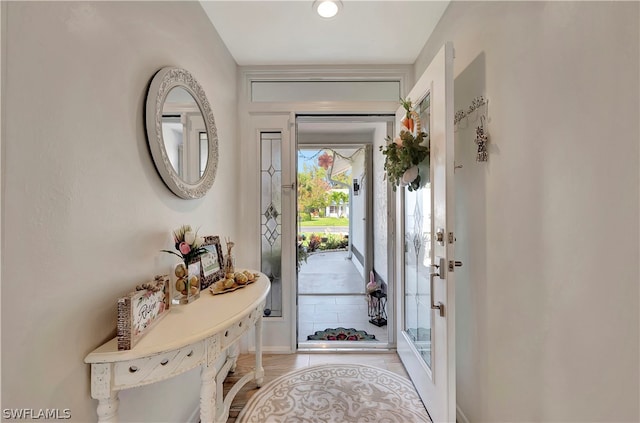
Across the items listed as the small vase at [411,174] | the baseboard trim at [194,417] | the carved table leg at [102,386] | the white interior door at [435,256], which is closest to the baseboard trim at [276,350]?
the baseboard trim at [194,417]

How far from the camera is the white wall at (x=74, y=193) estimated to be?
2.31 feet

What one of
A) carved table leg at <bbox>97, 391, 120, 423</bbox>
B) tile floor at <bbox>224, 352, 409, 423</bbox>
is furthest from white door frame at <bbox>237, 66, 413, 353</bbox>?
carved table leg at <bbox>97, 391, 120, 423</bbox>

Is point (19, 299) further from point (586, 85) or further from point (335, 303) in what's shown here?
point (335, 303)

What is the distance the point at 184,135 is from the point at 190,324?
3.19 ft

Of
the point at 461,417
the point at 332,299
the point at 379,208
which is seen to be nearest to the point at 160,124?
the point at 461,417

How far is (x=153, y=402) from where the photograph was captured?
1.24 meters

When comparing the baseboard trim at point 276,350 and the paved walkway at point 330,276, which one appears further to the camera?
the paved walkway at point 330,276

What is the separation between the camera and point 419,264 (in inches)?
76.0

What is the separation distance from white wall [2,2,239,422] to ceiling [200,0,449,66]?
0.68 metres

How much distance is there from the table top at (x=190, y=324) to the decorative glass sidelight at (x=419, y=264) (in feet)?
3.45

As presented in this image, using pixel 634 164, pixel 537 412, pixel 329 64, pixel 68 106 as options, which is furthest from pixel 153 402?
pixel 329 64

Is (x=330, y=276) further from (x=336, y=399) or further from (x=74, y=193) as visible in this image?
(x=74, y=193)

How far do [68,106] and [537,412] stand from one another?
6.34 ft

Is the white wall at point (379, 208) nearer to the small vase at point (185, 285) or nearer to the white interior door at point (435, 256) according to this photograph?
the white interior door at point (435, 256)
